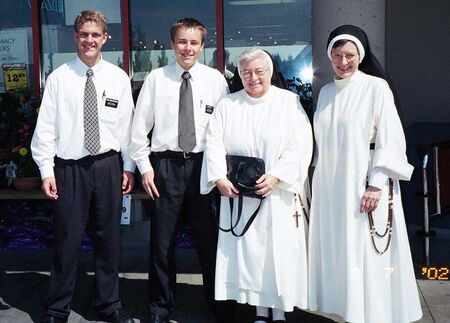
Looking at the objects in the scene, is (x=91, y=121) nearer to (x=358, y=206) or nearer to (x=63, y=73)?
(x=63, y=73)

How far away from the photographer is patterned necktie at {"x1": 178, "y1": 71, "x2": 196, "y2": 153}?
13.1 feet

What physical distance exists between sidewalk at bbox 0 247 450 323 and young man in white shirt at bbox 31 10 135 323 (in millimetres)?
381

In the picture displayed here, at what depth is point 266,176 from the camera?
373 cm

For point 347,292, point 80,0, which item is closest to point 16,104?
point 80,0

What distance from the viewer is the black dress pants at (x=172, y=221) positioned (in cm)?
405

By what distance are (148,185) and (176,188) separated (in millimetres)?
182

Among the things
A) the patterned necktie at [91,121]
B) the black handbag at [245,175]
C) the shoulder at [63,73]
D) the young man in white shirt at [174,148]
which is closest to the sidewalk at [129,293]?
the young man in white shirt at [174,148]

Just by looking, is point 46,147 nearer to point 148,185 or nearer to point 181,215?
point 148,185

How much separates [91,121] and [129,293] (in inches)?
62.8

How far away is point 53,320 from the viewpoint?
4223mm

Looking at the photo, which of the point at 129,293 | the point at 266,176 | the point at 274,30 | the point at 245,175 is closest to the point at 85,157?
the point at 245,175

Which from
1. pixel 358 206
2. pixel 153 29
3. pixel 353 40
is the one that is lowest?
pixel 358 206

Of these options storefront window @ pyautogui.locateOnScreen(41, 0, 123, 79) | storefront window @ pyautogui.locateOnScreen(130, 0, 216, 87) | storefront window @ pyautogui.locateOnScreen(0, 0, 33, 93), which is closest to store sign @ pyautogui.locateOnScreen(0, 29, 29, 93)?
storefront window @ pyautogui.locateOnScreen(0, 0, 33, 93)

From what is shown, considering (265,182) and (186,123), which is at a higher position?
(186,123)
